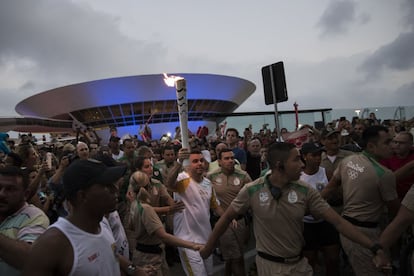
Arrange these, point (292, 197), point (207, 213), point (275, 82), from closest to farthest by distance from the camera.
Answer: point (292, 197) < point (207, 213) < point (275, 82)

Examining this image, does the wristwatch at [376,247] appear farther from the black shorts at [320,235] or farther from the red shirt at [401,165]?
the red shirt at [401,165]

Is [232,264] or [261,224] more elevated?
[261,224]

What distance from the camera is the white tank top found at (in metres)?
1.77

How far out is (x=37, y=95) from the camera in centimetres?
3881

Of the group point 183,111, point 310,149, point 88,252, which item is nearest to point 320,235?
point 310,149

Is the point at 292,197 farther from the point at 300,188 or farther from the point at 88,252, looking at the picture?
the point at 88,252

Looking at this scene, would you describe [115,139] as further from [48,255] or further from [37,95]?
[37,95]

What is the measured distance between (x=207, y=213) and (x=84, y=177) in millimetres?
2506

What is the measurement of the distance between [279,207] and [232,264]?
2191 millimetres

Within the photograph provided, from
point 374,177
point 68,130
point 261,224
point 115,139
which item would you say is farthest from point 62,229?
point 68,130

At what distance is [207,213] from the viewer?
13.8 feet

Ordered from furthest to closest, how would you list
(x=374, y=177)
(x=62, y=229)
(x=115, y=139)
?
(x=115, y=139)
(x=374, y=177)
(x=62, y=229)

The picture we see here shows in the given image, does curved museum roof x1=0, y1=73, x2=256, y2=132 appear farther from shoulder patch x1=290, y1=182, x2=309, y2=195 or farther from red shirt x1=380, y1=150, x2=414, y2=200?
shoulder patch x1=290, y1=182, x2=309, y2=195

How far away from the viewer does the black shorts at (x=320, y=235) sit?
4523 mm
